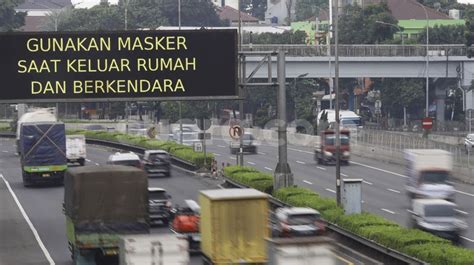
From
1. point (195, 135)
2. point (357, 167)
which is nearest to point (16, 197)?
point (357, 167)

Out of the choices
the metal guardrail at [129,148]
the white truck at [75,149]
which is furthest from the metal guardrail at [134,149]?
the white truck at [75,149]

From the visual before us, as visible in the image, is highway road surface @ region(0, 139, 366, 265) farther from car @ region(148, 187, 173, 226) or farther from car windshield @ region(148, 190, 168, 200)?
car windshield @ region(148, 190, 168, 200)

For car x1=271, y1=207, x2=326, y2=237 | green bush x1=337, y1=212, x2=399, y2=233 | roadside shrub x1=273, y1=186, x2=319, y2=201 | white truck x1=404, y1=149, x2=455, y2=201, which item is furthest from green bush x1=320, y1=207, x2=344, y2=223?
white truck x1=404, y1=149, x2=455, y2=201

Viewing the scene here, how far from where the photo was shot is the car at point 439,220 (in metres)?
43.2

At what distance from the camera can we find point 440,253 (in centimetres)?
3288

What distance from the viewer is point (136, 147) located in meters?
88.8

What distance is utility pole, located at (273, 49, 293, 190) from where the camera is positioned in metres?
50.1

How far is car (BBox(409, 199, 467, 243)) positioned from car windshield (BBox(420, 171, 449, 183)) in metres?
5.13

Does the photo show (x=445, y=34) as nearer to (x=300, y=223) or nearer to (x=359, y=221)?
(x=359, y=221)

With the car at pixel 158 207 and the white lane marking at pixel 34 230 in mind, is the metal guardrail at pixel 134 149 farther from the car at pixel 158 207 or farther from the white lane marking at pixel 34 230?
the car at pixel 158 207

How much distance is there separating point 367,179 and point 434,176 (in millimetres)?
20186

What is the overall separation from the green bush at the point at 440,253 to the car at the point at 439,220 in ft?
27.0

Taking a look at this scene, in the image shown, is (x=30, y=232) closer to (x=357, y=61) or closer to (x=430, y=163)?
(x=430, y=163)

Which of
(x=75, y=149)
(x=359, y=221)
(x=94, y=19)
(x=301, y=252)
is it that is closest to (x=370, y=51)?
(x=75, y=149)
